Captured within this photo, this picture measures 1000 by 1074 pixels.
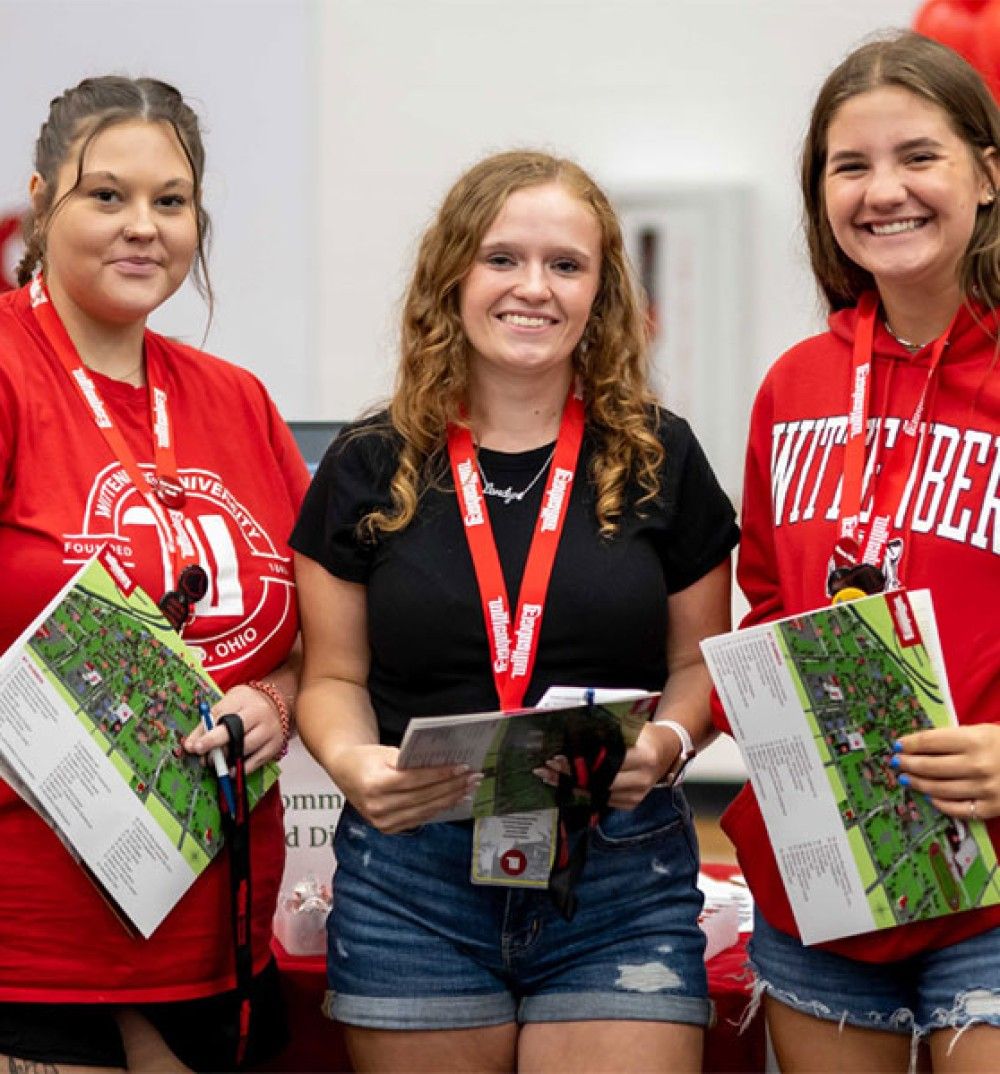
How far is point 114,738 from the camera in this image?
6.42 ft

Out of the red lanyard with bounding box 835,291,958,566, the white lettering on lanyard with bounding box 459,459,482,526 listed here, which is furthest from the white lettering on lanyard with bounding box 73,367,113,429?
the red lanyard with bounding box 835,291,958,566

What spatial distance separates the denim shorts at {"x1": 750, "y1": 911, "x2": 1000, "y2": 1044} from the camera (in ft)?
5.86

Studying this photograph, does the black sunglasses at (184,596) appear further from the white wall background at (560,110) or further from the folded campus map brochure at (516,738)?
the white wall background at (560,110)

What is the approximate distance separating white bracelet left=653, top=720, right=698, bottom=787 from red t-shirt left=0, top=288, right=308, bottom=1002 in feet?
1.80

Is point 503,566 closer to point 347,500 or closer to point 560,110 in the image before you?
point 347,500

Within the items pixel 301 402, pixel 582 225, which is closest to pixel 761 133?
pixel 301 402

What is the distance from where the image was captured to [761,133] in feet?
19.6

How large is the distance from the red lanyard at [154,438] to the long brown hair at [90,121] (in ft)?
0.32

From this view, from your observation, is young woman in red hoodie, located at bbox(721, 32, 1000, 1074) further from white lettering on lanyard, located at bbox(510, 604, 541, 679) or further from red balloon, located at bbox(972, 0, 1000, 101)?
red balloon, located at bbox(972, 0, 1000, 101)

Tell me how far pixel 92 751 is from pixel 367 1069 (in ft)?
1.74

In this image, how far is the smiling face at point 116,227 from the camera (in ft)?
6.97

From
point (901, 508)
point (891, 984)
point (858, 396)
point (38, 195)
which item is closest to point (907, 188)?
point (858, 396)

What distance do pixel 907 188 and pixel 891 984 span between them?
96 cm

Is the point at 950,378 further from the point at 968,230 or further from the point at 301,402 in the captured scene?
the point at 301,402
